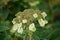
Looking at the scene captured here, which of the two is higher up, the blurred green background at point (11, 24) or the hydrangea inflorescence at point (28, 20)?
the blurred green background at point (11, 24)

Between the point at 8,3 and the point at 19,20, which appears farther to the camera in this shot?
the point at 8,3

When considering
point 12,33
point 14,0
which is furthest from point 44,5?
point 12,33

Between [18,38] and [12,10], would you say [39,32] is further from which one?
[12,10]

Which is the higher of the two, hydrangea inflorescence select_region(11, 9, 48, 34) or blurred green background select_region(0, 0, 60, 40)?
blurred green background select_region(0, 0, 60, 40)

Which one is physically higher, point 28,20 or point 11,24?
point 11,24

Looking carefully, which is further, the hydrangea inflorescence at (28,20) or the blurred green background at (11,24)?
the blurred green background at (11,24)


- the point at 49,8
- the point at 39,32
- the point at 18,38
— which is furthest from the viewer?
the point at 49,8

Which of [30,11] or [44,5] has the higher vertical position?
[44,5]

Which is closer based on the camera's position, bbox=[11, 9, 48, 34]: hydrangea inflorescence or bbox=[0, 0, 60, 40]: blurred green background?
bbox=[11, 9, 48, 34]: hydrangea inflorescence

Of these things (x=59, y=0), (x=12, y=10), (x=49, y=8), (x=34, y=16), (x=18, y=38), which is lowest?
(x=34, y=16)

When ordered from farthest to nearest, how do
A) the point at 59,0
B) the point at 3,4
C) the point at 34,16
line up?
the point at 59,0 → the point at 3,4 → the point at 34,16

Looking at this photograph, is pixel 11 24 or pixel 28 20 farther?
pixel 11 24
